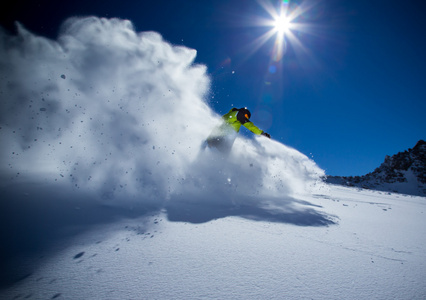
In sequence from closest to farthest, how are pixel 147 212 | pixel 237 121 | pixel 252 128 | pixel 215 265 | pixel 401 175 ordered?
pixel 215 265, pixel 147 212, pixel 252 128, pixel 237 121, pixel 401 175

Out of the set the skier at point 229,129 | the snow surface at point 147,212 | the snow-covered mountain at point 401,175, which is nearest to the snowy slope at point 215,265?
the snow surface at point 147,212

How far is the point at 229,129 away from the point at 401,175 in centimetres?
11346

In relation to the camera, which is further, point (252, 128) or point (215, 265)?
point (252, 128)

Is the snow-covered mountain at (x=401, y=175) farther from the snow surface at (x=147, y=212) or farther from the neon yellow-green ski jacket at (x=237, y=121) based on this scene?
the snow surface at (x=147, y=212)

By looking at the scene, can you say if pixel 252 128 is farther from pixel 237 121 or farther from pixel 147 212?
pixel 147 212

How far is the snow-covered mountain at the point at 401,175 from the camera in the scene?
7204 centimetres

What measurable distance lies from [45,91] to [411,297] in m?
8.70

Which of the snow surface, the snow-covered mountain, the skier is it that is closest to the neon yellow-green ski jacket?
the skier

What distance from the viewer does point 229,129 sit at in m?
6.54

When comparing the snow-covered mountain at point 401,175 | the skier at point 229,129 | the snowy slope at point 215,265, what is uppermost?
the snow-covered mountain at point 401,175

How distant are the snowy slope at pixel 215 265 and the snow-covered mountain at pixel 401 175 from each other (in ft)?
262

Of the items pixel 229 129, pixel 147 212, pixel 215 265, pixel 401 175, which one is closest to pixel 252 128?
pixel 229 129

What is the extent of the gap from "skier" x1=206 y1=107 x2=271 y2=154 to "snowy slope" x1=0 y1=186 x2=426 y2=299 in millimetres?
4198

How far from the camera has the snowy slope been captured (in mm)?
A: 1053
